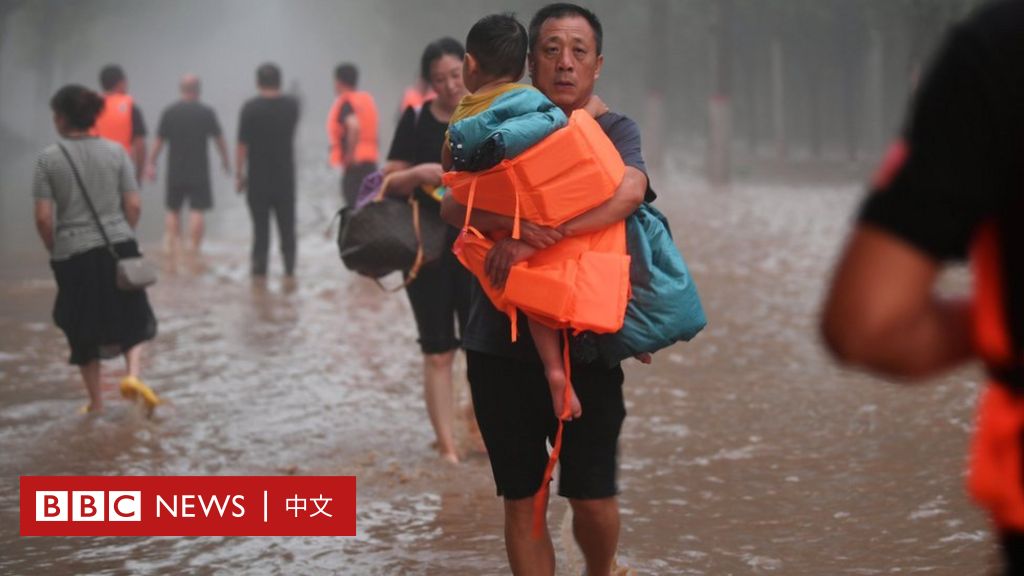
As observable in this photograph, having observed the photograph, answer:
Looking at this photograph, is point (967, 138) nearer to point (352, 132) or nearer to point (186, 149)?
point (352, 132)

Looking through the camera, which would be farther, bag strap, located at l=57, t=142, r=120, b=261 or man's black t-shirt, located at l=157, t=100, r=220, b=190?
man's black t-shirt, located at l=157, t=100, r=220, b=190

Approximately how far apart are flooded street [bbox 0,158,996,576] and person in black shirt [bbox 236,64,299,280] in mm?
1285

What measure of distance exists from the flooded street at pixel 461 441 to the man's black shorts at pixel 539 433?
128 cm

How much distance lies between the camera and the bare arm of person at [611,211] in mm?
4059

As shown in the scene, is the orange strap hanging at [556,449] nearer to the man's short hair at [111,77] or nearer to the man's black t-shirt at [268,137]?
the man's black t-shirt at [268,137]

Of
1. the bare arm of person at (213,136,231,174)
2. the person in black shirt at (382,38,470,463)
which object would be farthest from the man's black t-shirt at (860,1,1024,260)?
the bare arm of person at (213,136,231,174)

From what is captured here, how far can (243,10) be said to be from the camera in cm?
15712

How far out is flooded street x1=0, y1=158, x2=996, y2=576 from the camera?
5.66m

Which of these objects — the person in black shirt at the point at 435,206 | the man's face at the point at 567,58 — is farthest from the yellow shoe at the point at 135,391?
the man's face at the point at 567,58

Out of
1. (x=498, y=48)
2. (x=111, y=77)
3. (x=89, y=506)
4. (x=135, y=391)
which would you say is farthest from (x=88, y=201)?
(x=111, y=77)

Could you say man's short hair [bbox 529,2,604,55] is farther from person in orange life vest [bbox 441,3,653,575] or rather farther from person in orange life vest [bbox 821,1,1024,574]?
person in orange life vest [bbox 821,1,1024,574]

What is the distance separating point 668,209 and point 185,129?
10.7m

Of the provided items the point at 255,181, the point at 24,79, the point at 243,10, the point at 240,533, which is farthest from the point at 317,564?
the point at 243,10

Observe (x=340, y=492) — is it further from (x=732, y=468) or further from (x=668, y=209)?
(x=668, y=209)
